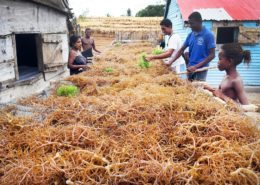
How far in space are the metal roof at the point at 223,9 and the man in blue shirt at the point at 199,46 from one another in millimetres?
6012

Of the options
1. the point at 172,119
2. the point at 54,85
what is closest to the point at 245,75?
the point at 54,85

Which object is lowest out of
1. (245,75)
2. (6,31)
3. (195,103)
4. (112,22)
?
(245,75)

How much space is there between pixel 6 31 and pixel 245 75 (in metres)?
10.2

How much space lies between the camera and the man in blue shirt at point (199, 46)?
15.5 feet

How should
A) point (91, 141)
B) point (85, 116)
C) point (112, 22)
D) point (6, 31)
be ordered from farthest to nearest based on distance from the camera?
point (112, 22) < point (6, 31) < point (85, 116) < point (91, 141)

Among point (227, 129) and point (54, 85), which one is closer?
point (227, 129)

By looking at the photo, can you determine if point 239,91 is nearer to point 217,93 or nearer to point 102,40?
point 217,93

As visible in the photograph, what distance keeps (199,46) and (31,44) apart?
4.95 m

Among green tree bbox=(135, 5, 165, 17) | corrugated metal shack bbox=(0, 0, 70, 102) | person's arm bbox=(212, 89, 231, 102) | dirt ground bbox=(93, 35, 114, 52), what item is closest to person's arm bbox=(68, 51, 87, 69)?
corrugated metal shack bbox=(0, 0, 70, 102)

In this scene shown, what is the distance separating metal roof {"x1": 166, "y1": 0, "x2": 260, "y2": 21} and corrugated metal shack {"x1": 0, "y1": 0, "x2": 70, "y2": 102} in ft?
19.2

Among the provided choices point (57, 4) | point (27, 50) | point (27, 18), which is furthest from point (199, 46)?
point (27, 50)

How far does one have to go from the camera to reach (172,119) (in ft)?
8.59

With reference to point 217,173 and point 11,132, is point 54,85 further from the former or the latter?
point 217,173

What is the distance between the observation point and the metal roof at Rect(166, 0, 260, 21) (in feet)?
34.7
